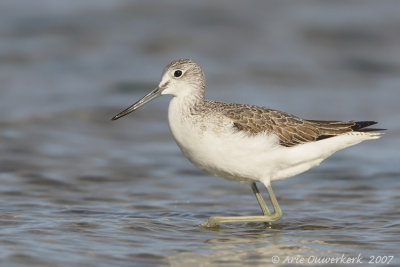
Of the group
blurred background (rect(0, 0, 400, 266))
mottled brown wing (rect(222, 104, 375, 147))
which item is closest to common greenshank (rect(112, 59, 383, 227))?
mottled brown wing (rect(222, 104, 375, 147))

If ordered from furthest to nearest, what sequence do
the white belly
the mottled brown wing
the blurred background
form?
the mottled brown wing, the white belly, the blurred background

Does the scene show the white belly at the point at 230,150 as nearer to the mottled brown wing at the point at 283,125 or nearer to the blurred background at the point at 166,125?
the mottled brown wing at the point at 283,125

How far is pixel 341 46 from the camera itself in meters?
23.6

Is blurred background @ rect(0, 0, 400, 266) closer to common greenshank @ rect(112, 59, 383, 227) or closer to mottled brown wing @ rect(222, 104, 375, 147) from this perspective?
common greenshank @ rect(112, 59, 383, 227)

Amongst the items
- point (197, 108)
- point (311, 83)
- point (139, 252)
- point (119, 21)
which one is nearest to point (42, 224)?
point (139, 252)

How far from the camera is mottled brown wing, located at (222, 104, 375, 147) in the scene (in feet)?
35.1

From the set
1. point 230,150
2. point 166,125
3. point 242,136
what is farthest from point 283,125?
point 166,125

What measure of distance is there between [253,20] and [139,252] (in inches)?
664

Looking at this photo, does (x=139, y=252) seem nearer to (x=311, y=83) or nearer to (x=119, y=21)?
(x=311, y=83)

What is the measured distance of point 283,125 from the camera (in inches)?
440

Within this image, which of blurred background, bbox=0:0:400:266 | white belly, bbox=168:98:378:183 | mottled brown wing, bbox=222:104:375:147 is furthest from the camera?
mottled brown wing, bbox=222:104:375:147

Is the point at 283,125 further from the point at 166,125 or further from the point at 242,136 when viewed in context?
the point at 166,125

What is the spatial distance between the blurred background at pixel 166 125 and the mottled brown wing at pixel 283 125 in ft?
4.31

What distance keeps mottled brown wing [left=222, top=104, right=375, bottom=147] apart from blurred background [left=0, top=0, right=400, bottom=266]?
1.31 meters
